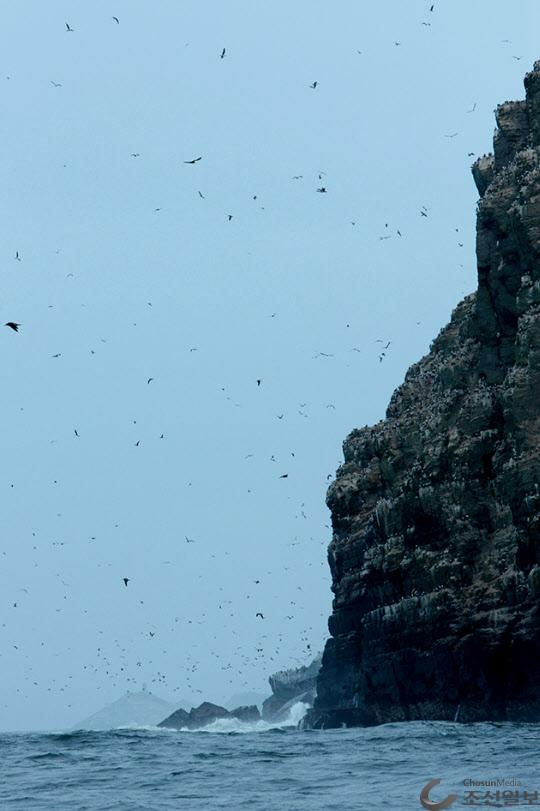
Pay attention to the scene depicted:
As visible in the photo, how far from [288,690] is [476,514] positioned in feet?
302

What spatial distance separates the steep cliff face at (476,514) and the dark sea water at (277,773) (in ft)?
28.9

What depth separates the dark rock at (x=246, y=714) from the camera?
148125mm

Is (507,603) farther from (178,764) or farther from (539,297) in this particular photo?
(178,764)

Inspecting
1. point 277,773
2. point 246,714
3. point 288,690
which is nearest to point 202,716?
point 246,714

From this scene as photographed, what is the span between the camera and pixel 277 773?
3578 centimetres

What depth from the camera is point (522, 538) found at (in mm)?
56688

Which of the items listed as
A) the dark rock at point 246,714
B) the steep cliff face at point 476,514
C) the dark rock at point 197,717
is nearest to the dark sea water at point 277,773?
the steep cliff face at point 476,514

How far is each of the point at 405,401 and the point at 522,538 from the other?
32253 millimetres

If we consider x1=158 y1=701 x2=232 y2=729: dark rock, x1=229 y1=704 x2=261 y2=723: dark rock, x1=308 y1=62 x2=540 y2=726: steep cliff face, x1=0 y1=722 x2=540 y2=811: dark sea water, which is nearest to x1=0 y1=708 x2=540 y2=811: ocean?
x1=0 y1=722 x2=540 y2=811: dark sea water

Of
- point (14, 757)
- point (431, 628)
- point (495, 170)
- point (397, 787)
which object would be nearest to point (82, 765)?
point (14, 757)

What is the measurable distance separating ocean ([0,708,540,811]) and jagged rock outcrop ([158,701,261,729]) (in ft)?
302

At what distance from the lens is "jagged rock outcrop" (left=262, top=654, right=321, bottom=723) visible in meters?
145

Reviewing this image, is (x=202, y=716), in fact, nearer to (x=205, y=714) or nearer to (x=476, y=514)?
(x=205, y=714)

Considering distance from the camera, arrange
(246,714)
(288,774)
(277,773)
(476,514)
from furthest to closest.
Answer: (246,714)
(476,514)
(277,773)
(288,774)
